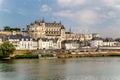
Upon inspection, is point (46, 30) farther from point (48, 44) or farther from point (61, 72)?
point (61, 72)

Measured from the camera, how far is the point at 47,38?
100 metres

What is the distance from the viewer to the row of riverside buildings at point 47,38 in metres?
85.8

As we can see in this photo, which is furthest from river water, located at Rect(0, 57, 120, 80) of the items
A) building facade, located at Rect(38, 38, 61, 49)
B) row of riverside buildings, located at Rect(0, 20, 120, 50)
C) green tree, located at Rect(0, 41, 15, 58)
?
building facade, located at Rect(38, 38, 61, 49)

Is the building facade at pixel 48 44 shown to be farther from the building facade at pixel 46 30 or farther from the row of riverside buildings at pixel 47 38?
the building facade at pixel 46 30

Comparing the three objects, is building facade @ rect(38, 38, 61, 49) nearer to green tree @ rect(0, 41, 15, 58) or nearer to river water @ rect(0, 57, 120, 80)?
green tree @ rect(0, 41, 15, 58)

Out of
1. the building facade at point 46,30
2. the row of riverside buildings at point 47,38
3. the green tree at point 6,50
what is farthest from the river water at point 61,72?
the building facade at point 46,30

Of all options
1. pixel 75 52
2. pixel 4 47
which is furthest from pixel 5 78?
pixel 75 52

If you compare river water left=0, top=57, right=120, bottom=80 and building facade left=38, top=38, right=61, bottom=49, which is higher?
building facade left=38, top=38, right=61, bottom=49

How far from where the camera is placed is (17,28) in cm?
11056

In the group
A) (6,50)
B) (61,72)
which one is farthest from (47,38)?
(61,72)

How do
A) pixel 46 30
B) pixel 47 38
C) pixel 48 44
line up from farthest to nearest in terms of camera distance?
pixel 46 30, pixel 47 38, pixel 48 44

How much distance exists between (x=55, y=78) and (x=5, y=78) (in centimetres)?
423

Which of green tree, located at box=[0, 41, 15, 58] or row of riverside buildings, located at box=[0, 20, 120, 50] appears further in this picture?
row of riverside buildings, located at box=[0, 20, 120, 50]

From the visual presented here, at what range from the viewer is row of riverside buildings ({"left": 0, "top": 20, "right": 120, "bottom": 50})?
8581cm
